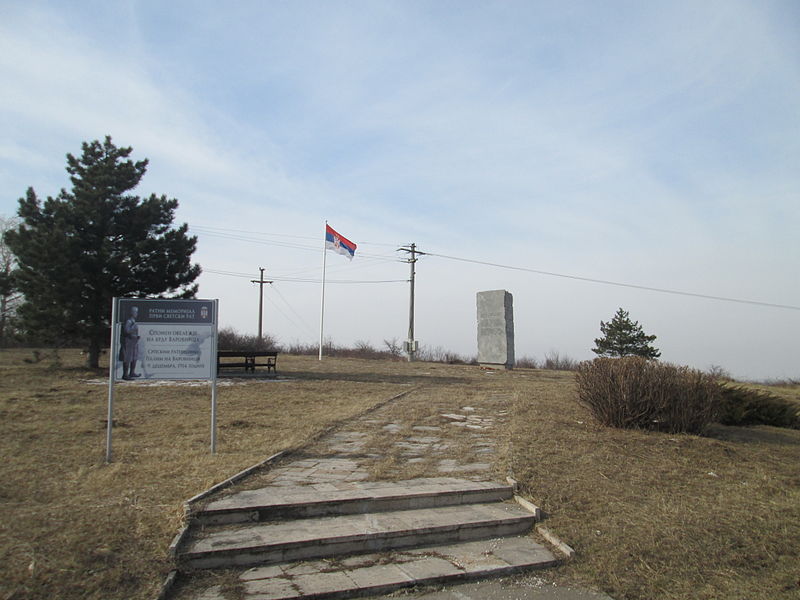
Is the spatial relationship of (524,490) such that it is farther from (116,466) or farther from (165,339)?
(165,339)

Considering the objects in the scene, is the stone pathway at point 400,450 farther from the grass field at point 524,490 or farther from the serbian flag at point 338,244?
the serbian flag at point 338,244

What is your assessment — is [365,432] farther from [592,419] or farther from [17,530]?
[17,530]

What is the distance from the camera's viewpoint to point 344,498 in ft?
15.0

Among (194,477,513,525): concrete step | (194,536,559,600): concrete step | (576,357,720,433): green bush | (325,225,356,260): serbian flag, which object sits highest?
(325,225,356,260): serbian flag

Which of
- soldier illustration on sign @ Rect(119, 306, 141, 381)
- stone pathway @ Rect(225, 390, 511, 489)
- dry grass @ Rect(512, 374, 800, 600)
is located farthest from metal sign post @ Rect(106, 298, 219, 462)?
dry grass @ Rect(512, 374, 800, 600)

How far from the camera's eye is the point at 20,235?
47.2 feet

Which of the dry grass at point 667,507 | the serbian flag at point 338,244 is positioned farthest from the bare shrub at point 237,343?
the dry grass at point 667,507

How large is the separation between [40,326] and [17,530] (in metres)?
12.3

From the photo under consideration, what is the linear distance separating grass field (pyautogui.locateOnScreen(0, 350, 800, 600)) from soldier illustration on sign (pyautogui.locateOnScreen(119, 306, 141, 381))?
0.87 meters

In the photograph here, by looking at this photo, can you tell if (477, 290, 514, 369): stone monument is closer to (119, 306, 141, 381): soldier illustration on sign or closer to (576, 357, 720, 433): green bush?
(576, 357, 720, 433): green bush

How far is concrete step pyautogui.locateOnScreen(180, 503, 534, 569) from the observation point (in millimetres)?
3773

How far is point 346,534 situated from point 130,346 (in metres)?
3.52

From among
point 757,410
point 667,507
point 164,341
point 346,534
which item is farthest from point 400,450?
point 757,410

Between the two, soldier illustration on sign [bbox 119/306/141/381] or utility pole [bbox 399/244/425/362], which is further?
utility pole [bbox 399/244/425/362]
